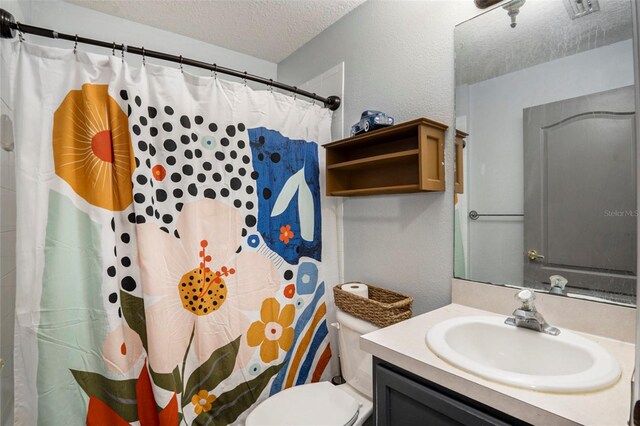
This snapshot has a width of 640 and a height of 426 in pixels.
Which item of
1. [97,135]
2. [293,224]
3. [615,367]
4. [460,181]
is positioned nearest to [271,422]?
[293,224]

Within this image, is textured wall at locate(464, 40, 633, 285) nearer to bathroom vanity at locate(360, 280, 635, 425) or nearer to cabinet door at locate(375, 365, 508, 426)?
bathroom vanity at locate(360, 280, 635, 425)

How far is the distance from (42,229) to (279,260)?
0.99 m

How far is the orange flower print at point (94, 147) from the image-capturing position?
1183mm

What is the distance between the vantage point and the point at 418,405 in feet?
2.68

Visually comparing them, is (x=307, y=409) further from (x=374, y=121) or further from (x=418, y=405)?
(x=374, y=121)

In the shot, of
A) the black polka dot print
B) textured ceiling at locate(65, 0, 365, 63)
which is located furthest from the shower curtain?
textured ceiling at locate(65, 0, 365, 63)

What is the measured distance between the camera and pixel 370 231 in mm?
1687

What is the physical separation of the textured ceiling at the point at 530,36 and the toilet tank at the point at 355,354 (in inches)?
44.8

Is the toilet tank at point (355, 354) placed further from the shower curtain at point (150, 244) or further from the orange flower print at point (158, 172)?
the orange flower print at point (158, 172)

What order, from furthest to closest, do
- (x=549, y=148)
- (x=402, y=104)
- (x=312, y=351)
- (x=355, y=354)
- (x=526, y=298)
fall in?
1. (x=312, y=351)
2. (x=402, y=104)
3. (x=355, y=354)
4. (x=549, y=148)
5. (x=526, y=298)

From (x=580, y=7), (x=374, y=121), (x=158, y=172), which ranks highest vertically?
(x=580, y=7)

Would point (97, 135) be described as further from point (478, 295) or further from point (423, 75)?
point (478, 295)

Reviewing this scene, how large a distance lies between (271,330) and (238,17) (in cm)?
184

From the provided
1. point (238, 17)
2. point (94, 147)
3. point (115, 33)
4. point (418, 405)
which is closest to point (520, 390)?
point (418, 405)
